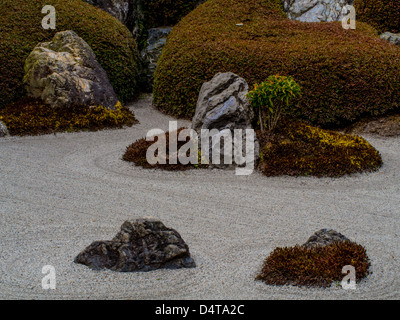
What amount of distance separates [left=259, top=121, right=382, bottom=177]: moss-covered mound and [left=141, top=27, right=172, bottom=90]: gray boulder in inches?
245

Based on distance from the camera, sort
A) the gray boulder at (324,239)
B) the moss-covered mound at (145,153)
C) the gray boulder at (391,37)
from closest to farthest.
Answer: the gray boulder at (324,239), the moss-covered mound at (145,153), the gray boulder at (391,37)

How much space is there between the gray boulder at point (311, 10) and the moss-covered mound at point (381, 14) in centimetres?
70

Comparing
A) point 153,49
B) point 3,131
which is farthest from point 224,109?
point 153,49

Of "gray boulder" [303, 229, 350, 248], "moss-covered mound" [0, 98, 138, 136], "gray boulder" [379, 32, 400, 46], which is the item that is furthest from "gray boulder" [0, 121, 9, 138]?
"gray boulder" [379, 32, 400, 46]

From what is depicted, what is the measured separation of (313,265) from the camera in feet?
14.9

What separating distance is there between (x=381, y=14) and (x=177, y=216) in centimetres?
1059

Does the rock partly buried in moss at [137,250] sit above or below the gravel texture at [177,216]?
above

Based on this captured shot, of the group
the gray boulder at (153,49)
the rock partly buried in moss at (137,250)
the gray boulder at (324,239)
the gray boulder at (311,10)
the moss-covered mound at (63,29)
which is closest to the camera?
the rock partly buried in moss at (137,250)

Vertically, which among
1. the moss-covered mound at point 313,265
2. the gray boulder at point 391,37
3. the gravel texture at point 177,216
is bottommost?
the gravel texture at point 177,216

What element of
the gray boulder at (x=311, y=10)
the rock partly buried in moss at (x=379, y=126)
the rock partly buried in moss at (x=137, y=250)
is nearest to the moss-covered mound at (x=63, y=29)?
the gray boulder at (x=311, y=10)

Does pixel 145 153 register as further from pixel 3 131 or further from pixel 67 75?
pixel 67 75

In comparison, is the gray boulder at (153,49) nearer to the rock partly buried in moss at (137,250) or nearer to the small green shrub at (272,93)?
the small green shrub at (272,93)

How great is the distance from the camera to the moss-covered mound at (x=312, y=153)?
319 inches

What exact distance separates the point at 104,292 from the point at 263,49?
7894 millimetres
